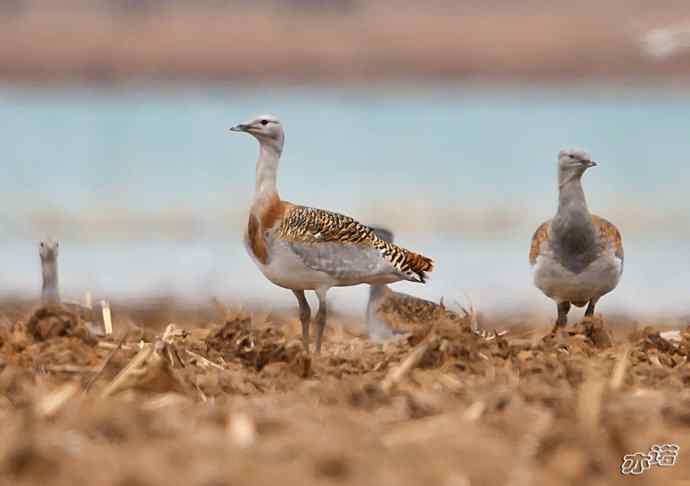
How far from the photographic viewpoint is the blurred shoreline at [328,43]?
3067cm


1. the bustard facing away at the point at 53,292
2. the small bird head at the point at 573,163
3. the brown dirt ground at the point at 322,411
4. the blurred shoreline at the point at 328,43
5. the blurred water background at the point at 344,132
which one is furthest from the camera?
the blurred shoreline at the point at 328,43

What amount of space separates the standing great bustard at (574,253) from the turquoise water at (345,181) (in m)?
2.53

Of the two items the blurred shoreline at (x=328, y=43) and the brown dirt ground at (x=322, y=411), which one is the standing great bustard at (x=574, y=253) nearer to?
the brown dirt ground at (x=322, y=411)

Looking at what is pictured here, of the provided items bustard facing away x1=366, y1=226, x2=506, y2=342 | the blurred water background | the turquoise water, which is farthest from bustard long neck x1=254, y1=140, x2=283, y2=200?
the turquoise water

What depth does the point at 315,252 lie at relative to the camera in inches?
326

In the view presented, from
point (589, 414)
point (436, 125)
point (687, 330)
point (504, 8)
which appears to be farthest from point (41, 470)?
point (504, 8)

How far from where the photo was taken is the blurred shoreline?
101 feet

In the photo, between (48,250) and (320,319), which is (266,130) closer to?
(320,319)

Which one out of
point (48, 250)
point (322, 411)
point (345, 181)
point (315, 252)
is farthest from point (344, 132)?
point (322, 411)

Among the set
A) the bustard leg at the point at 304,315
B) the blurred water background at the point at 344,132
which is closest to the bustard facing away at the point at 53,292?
the bustard leg at the point at 304,315

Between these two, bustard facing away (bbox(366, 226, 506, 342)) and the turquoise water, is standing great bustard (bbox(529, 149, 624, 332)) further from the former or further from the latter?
the turquoise water

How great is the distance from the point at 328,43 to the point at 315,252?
24033mm

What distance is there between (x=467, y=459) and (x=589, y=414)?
1.81 feet

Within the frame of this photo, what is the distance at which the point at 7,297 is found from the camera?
11453 millimetres
